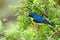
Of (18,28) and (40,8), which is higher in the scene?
(40,8)

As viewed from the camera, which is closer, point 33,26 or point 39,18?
point 33,26

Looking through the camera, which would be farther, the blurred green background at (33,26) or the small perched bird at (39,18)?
the small perched bird at (39,18)

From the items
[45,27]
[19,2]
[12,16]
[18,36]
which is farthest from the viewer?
[12,16]

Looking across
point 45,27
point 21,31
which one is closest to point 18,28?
point 21,31

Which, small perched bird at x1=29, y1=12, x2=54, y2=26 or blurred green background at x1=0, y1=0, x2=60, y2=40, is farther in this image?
small perched bird at x1=29, y1=12, x2=54, y2=26

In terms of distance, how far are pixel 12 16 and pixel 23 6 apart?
162cm

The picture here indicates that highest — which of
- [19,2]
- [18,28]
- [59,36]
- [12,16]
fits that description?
[19,2]

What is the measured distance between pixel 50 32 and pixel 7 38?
1.18 ft

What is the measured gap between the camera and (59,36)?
1997mm

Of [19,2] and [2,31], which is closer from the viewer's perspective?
[2,31]

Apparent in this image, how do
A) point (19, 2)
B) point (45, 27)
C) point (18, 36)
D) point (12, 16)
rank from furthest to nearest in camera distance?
point (12, 16)
point (19, 2)
point (45, 27)
point (18, 36)

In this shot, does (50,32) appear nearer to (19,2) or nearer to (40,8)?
(40,8)

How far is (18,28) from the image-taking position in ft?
6.39

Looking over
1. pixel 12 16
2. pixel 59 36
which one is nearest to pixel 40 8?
pixel 59 36
